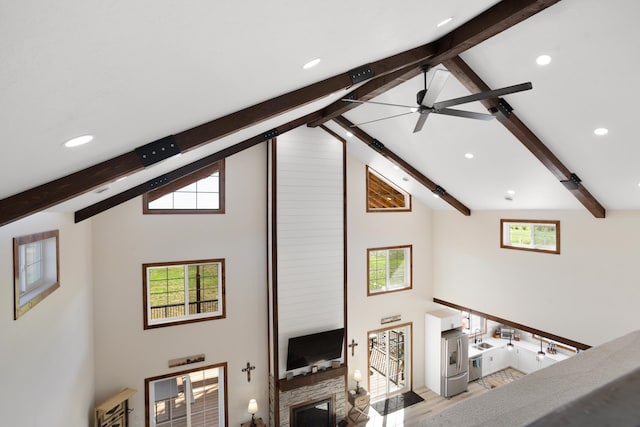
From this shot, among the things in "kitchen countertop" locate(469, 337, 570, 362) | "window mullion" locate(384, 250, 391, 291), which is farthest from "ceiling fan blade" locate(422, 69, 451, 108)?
"kitchen countertop" locate(469, 337, 570, 362)

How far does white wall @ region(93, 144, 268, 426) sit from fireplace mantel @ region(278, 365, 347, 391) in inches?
19.3

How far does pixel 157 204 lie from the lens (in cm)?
550

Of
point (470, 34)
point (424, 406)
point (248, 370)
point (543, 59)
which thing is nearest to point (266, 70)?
point (470, 34)

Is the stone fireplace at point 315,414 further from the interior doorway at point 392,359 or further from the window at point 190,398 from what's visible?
the interior doorway at point 392,359

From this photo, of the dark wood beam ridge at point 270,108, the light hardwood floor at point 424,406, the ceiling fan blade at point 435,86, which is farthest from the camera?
the light hardwood floor at point 424,406

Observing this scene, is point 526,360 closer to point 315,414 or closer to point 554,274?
point 554,274

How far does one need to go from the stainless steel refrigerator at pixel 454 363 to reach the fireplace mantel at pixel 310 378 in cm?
273

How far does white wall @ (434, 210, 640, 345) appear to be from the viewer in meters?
5.30

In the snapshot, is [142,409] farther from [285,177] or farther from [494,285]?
[494,285]

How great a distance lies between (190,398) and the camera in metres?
5.86

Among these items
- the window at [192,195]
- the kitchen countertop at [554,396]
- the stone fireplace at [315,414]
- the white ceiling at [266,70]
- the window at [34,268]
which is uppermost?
the white ceiling at [266,70]

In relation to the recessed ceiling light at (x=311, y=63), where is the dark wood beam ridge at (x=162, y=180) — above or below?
below

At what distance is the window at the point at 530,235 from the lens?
6213 millimetres

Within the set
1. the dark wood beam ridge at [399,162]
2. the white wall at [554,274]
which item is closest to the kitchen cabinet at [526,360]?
the white wall at [554,274]
